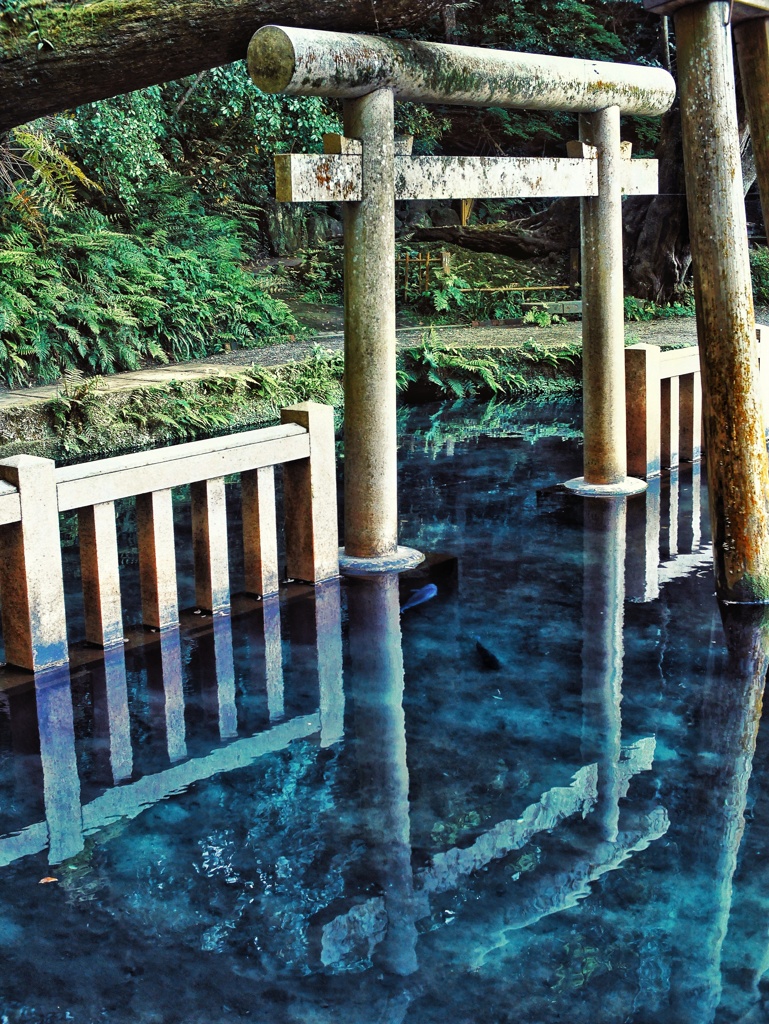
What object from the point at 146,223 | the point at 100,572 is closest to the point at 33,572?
the point at 100,572

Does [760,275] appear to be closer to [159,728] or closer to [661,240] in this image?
[661,240]

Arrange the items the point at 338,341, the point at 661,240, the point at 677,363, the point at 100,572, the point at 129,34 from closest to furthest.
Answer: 1. the point at 100,572
2. the point at 129,34
3. the point at 677,363
4. the point at 338,341
5. the point at 661,240

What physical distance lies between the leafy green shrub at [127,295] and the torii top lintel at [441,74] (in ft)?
21.4

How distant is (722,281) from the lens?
5762mm

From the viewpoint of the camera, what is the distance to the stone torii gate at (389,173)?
19.6 feet

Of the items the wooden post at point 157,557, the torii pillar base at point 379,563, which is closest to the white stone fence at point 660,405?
the torii pillar base at point 379,563

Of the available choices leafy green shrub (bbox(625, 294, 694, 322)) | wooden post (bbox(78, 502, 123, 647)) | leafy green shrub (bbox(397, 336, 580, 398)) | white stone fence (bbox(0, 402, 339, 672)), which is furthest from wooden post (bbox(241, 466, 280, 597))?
leafy green shrub (bbox(625, 294, 694, 322))

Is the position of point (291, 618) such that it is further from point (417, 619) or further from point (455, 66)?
point (455, 66)

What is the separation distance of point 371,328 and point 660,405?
3.66m

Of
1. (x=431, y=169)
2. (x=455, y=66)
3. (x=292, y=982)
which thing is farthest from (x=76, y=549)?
(x=292, y=982)

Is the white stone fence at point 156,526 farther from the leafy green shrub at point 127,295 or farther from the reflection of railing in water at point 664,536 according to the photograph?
the leafy green shrub at point 127,295

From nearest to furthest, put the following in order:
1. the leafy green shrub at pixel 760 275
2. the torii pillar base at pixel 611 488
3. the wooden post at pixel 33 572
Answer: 1. the wooden post at pixel 33 572
2. the torii pillar base at pixel 611 488
3. the leafy green shrub at pixel 760 275

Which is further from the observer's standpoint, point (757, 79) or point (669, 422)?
point (669, 422)

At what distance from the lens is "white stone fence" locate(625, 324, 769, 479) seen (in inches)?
348
